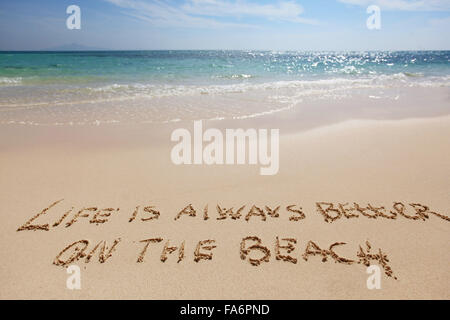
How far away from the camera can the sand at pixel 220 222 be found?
2402mm

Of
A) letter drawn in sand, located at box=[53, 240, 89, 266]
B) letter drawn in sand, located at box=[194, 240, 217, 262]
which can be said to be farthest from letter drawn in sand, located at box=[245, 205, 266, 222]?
letter drawn in sand, located at box=[53, 240, 89, 266]

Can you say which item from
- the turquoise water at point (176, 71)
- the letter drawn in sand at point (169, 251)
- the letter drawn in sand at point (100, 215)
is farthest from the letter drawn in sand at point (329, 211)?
the turquoise water at point (176, 71)

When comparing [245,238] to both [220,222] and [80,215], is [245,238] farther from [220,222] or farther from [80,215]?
[80,215]

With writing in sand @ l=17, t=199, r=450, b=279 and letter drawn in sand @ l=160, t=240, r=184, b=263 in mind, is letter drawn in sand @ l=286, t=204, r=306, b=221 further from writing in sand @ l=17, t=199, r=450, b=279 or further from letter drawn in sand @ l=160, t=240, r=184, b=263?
letter drawn in sand @ l=160, t=240, r=184, b=263

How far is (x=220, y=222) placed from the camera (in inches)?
123

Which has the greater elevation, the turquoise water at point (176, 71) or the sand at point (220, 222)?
the turquoise water at point (176, 71)

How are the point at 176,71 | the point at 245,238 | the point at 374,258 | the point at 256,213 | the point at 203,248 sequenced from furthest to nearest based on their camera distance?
the point at 176,71
the point at 256,213
the point at 245,238
the point at 203,248
the point at 374,258

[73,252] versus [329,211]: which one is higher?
[329,211]

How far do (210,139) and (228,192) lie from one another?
185 cm

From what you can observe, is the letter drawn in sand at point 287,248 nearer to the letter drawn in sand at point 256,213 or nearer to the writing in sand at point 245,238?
the writing in sand at point 245,238

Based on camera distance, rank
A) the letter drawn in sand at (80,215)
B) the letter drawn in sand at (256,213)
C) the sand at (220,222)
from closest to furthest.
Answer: the sand at (220,222), the letter drawn in sand at (80,215), the letter drawn in sand at (256,213)

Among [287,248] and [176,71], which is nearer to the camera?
[287,248]


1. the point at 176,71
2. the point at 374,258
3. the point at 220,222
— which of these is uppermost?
the point at 176,71

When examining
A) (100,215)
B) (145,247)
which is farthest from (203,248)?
(100,215)
